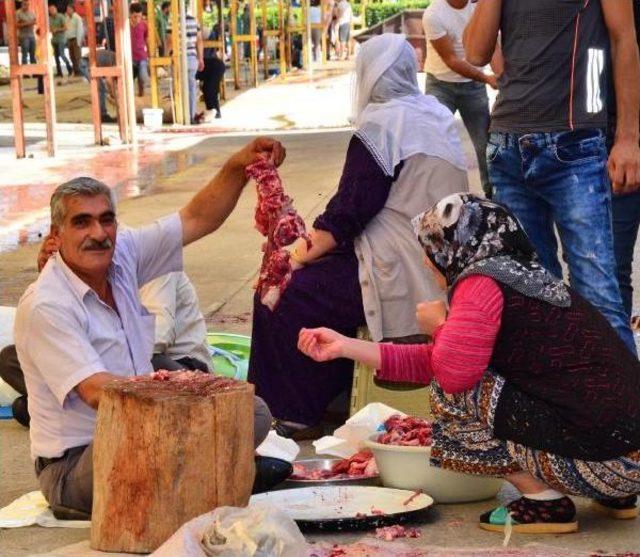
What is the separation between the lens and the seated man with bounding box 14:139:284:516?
14.9ft

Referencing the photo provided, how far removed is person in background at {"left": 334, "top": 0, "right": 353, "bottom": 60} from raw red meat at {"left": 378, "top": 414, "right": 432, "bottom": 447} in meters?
37.1

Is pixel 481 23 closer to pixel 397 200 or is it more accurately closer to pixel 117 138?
pixel 397 200

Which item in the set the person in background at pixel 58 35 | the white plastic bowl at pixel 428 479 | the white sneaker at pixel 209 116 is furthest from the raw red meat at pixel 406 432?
the person in background at pixel 58 35

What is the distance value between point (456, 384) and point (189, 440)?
2.68 ft

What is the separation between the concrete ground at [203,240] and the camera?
Answer: 451cm

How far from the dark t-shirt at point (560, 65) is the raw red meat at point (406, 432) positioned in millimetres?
1101

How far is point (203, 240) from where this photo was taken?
1127 cm

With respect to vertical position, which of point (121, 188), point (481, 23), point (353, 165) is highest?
point (481, 23)

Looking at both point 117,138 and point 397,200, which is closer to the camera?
point 397,200

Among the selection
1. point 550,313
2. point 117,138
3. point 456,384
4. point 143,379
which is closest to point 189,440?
point 143,379

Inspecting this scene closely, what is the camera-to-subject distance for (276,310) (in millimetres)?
5840

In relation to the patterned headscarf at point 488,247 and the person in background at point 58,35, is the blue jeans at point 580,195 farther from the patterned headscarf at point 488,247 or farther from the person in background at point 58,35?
the person in background at point 58,35

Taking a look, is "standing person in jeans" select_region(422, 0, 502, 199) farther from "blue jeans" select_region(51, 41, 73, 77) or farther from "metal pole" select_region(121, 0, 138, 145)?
"blue jeans" select_region(51, 41, 73, 77)

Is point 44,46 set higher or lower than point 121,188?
higher
